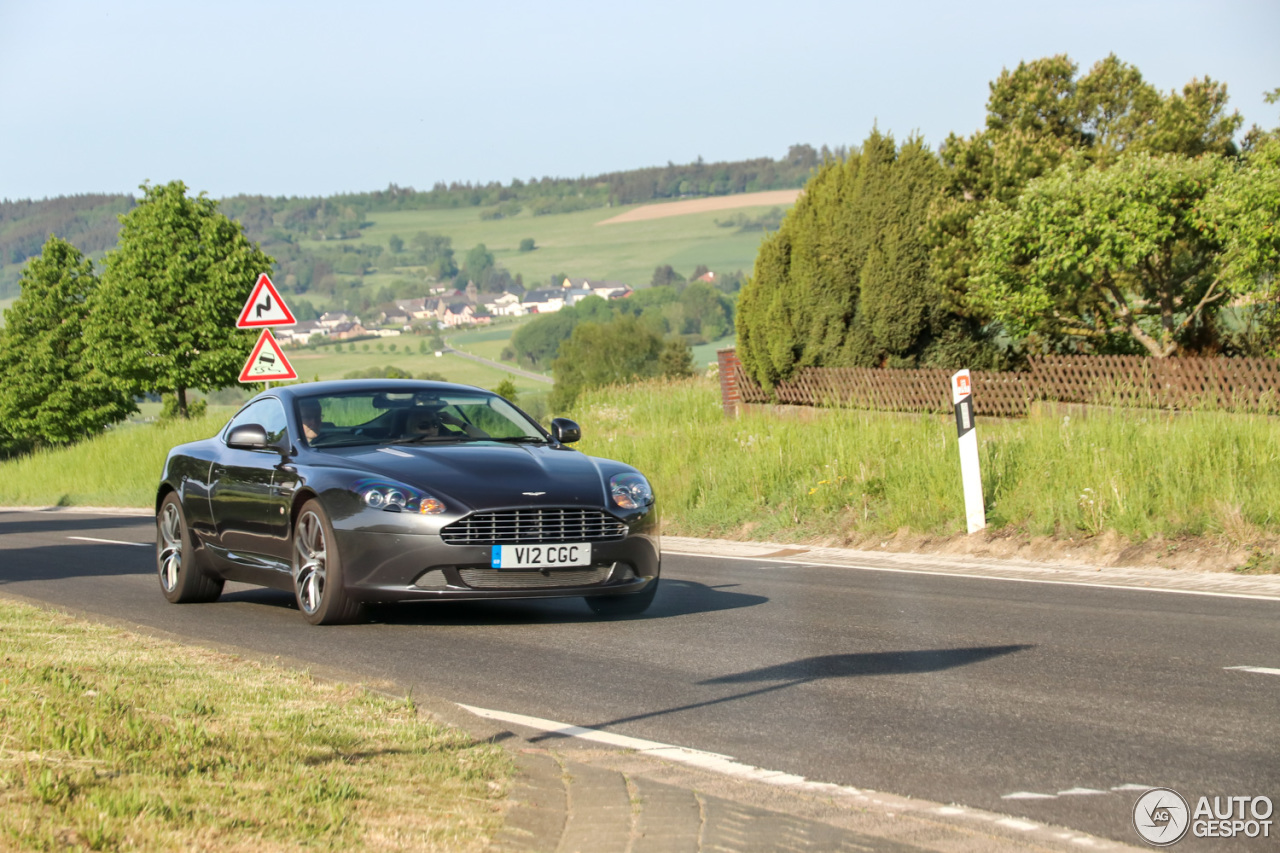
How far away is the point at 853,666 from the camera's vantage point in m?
7.11

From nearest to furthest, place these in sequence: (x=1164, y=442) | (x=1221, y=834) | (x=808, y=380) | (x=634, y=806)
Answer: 1. (x=1221, y=834)
2. (x=634, y=806)
3. (x=1164, y=442)
4. (x=808, y=380)

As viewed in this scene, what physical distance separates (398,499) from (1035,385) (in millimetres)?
16386

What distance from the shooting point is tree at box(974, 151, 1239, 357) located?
76.8 feet

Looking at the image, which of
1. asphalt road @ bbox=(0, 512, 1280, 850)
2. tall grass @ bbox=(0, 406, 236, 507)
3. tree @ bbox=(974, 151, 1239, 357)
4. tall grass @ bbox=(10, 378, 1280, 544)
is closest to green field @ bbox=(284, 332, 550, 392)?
tall grass @ bbox=(0, 406, 236, 507)

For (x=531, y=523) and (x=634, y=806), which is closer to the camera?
(x=634, y=806)

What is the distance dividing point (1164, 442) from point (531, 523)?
7.22m

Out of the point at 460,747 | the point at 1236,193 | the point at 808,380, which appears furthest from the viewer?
the point at 808,380

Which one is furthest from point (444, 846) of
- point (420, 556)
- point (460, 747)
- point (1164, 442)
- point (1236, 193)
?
point (1236, 193)

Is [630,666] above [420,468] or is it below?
below

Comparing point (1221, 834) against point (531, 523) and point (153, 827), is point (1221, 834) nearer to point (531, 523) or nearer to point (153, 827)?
point (153, 827)

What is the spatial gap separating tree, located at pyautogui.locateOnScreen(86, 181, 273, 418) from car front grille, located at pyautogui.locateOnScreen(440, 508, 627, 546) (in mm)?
35960

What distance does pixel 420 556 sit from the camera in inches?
322

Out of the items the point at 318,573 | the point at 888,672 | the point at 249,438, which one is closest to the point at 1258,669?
the point at 888,672

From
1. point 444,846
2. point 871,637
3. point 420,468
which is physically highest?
point 420,468
